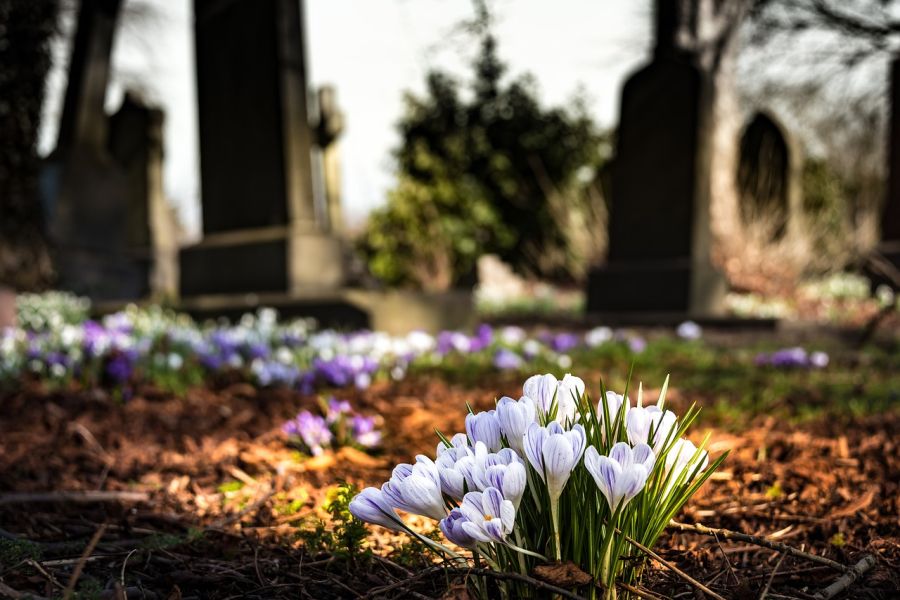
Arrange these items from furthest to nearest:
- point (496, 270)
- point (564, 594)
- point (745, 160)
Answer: point (496, 270)
point (745, 160)
point (564, 594)

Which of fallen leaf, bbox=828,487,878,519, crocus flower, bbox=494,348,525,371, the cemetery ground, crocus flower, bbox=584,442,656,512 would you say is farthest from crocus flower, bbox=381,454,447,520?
crocus flower, bbox=494,348,525,371

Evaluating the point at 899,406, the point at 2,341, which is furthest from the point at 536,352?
the point at 2,341

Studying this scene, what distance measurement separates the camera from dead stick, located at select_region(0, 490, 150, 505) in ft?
6.89

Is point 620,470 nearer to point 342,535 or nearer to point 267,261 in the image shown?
point 342,535

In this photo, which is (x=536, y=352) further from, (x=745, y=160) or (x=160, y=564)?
(x=745, y=160)

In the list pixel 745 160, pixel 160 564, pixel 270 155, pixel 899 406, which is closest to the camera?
pixel 160 564

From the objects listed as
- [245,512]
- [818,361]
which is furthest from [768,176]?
[245,512]

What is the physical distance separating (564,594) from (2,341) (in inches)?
190

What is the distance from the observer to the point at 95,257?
13375mm

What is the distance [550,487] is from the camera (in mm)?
1239

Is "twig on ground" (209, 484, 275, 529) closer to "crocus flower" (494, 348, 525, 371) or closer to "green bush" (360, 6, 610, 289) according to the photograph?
"crocus flower" (494, 348, 525, 371)

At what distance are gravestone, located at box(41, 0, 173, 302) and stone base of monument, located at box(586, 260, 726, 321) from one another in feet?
23.9

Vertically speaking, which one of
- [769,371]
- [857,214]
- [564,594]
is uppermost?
[857,214]

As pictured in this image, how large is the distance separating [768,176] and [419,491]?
15214mm
